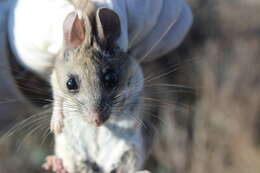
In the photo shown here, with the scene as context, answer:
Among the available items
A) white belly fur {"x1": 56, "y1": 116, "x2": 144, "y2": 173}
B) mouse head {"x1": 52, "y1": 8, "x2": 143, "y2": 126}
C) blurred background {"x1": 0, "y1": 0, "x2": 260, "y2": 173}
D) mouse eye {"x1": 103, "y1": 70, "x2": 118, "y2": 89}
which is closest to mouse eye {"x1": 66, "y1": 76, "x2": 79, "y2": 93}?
mouse head {"x1": 52, "y1": 8, "x2": 143, "y2": 126}

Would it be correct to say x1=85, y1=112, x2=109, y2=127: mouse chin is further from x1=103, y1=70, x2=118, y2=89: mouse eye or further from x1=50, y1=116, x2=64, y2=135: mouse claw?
x1=50, y1=116, x2=64, y2=135: mouse claw

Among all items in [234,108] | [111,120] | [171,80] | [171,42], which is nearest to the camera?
[111,120]

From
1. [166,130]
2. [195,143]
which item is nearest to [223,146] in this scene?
[195,143]

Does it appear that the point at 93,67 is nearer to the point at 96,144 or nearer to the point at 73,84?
the point at 73,84

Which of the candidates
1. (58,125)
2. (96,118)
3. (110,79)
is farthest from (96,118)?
(58,125)

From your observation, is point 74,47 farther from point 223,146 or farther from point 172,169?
point 223,146

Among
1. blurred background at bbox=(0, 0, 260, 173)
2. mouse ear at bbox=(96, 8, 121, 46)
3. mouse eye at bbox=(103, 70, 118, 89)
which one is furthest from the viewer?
blurred background at bbox=(0, 0, 260, 173)

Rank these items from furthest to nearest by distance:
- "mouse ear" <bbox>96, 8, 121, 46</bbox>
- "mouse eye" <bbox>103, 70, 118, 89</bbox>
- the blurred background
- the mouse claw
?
1. the blurred background
2. the mouse claw
3. "mouse eye" <bbox>103, 70, 118, 89</bbox>
4. "mouse ear" <bbox>96, 8, 121, 46</bbox>

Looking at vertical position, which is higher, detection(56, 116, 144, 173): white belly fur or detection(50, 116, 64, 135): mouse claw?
detection(50, 116, 64, 135): mouse claw

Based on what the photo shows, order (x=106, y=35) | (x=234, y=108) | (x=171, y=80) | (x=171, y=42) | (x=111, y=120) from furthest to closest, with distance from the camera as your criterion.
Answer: (x=234, y=108)
(x=171, y=80)
(x=171, y=42)
(x=111, y=120)
(x=106, y=35)
